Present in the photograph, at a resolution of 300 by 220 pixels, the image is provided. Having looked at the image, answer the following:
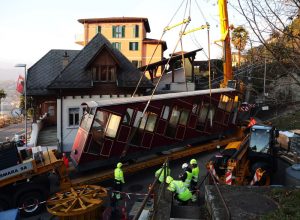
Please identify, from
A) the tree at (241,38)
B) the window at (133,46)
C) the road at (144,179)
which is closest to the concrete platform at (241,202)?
the tree at (241,38)

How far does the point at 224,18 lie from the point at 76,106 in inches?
426

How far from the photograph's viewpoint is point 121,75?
846 inches

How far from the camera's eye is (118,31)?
43594mm

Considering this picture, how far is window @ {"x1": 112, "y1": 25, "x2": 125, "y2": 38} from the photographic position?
142 ft

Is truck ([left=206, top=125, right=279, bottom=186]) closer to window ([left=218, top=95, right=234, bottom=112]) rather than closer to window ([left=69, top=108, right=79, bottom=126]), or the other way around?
window ([left=218, top=95, right=234, bottom=112])

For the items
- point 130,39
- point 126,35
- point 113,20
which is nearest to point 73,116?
point 130,39

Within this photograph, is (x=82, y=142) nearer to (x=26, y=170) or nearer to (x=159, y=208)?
(x=26, y=170)

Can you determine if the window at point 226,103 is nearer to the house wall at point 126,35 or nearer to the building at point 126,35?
the building at point 126,35

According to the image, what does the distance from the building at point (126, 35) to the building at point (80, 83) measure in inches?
827

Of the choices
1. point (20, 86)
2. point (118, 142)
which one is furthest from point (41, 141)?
point (118, 142)

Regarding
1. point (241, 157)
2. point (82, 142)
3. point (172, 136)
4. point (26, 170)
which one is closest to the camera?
point (26, 170)

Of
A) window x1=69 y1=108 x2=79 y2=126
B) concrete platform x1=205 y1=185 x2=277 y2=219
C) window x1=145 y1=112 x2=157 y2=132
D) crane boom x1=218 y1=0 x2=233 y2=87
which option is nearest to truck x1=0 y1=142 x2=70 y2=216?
window x1=145 y1=112 x2=157 y2=132

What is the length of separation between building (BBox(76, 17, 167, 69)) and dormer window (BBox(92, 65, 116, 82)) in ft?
74.5

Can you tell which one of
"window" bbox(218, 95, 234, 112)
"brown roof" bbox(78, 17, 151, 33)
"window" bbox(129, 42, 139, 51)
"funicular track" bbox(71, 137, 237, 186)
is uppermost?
"brown roof" bbox(78, 17, 151, 33)
